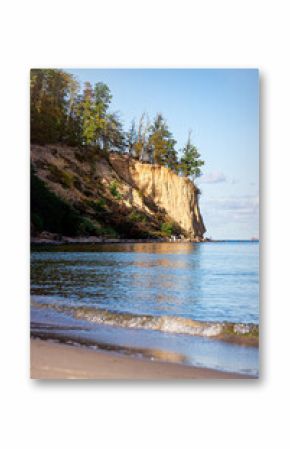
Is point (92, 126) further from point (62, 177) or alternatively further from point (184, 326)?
point (184, 326)

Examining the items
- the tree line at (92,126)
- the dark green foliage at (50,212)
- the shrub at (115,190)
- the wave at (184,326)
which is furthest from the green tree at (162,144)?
the wave at (184,326)

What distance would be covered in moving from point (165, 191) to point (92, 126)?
696 millimetres

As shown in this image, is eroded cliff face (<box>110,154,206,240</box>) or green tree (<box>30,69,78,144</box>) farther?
eroded cliff face (<box>110,154,206,240</box>)

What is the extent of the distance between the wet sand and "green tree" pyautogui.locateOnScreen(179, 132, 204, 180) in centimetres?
131

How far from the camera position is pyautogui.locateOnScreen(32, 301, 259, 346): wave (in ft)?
16.6

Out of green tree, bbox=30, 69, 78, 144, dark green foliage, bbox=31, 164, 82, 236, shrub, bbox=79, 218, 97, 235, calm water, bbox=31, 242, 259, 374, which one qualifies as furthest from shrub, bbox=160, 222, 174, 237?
green tree, bbox=30, 69, 78, 144

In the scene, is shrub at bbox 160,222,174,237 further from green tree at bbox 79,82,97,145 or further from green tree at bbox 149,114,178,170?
green tree at bbox 79,82,97,145

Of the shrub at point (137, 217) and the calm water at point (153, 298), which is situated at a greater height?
the shrub at point (137, 217)

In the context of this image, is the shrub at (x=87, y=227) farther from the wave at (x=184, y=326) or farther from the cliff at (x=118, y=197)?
the wave at (x=184, y=326)

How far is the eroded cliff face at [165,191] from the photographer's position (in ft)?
17.2

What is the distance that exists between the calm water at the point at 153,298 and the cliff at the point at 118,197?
0.48ft
